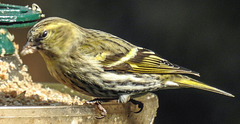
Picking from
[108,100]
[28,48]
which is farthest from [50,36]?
[108,100]

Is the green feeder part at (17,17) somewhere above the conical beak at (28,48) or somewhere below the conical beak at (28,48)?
above

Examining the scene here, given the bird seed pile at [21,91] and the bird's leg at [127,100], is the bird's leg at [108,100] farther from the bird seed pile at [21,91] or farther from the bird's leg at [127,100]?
the bird seed pile at [21,91]

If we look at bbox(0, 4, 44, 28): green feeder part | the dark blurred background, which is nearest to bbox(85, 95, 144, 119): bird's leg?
bbox(0, 4, 44, 28): green feeder part

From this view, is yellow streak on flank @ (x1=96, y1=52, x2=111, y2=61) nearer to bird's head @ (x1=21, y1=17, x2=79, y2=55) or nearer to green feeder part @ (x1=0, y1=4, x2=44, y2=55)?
bird's head @ (x1=21, y1=17, x2=79, y2=55)

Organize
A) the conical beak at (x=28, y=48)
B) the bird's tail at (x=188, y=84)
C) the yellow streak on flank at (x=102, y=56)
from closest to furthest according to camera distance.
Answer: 1. the conical beak at (x=28, y=48)
2. the yellow streak on flank at (x=102, y=56)
3. the bird's tail at (x=188, y=84)

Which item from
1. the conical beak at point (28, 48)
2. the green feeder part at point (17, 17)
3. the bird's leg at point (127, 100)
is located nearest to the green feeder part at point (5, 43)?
the green feeder part at point (17, 17)

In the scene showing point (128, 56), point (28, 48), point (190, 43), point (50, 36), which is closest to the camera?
point (28, 48)

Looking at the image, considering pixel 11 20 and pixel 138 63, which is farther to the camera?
pixel 138 63

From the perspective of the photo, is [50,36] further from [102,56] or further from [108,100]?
[108,100]
